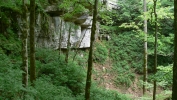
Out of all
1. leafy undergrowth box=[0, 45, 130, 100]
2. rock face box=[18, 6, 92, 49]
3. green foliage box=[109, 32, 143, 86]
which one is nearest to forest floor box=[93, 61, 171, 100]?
green foliage box=[109, 32, 143, 86]

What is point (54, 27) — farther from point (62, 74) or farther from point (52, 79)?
point (52, 79)

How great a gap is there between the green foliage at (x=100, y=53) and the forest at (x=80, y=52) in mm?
93

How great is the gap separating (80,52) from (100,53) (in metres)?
2.28

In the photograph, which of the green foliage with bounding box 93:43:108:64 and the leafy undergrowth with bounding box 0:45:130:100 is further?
the green foliage with bounding box 93:43:108:64

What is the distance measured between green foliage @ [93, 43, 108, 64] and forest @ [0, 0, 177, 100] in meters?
0.09

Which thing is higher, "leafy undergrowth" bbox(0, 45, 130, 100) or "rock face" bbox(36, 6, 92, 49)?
"rock face" bbox(36, 6, 92, 49)

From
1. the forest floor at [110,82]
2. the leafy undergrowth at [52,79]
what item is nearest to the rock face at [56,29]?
the leafy undergrowth at [52,79]

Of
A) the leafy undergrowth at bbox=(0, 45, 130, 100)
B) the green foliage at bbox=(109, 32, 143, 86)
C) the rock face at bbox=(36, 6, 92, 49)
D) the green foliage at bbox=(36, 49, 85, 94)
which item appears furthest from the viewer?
the green foliage at bbox=(109, 32, 143, 86)

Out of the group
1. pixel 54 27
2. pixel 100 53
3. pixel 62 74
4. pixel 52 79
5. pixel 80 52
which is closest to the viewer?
pixel 52 79

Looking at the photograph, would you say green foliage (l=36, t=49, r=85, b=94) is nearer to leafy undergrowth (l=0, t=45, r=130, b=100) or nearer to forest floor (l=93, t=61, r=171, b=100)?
leafy undergrowth (l=0, t=45, r=130, b=100)

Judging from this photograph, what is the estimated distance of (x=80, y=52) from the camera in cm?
1673

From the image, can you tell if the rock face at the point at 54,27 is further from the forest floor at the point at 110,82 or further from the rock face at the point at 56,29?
the forest floor at the point at 110,82

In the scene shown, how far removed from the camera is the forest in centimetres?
677

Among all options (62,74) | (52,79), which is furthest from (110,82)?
(52,79)
